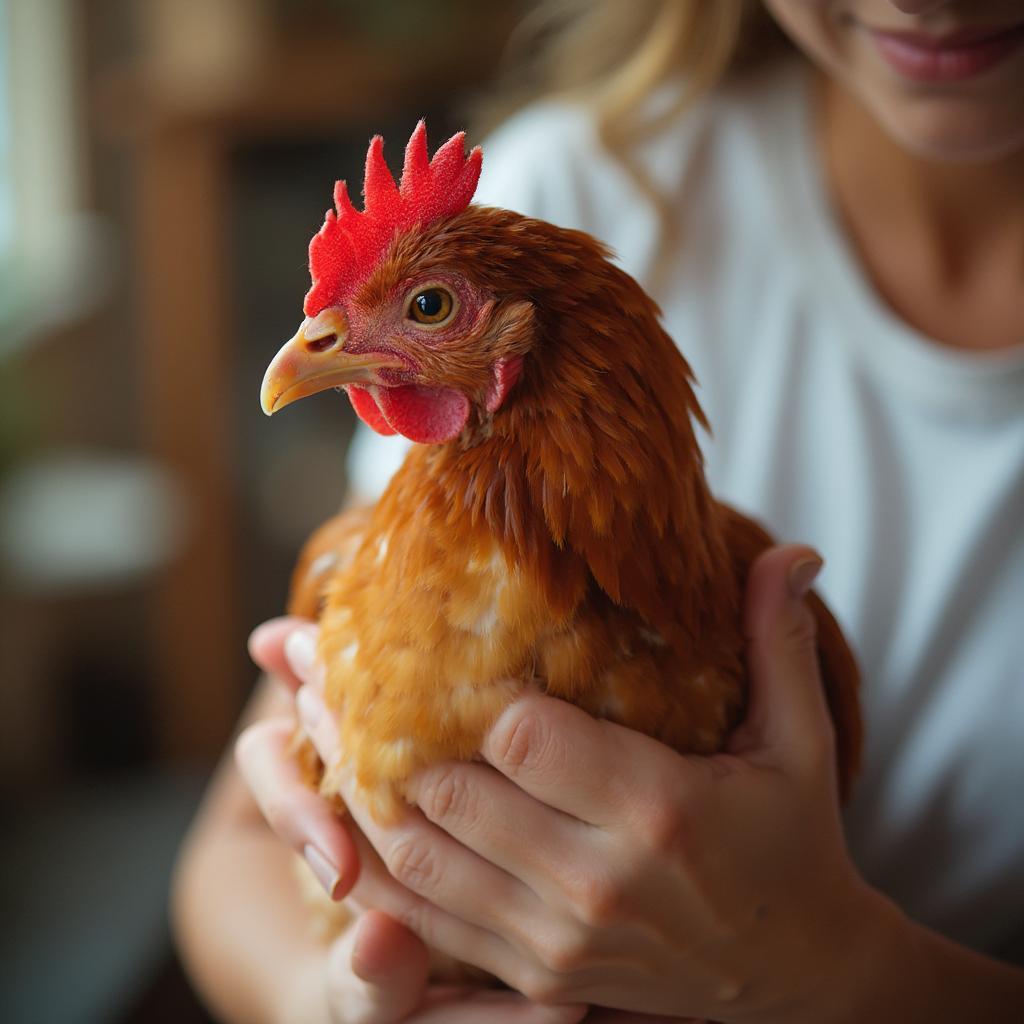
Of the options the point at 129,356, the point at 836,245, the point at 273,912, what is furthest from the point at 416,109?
the point at 273,912

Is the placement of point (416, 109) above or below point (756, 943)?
above

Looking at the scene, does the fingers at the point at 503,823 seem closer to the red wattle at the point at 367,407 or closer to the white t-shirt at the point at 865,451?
the red wattle at the point at 367,407

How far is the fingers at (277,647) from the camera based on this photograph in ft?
3.04

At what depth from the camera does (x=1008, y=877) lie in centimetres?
110

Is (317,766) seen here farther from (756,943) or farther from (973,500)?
(973,500)

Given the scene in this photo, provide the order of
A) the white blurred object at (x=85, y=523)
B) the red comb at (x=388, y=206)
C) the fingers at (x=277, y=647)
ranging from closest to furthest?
the red comb at (x=388, y=206)
the fingers at (x=277, y=647)
the white blurred object at (x=85, y=523)

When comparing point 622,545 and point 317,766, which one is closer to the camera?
point 622,545

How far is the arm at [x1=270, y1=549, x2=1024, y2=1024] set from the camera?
75 centimetres

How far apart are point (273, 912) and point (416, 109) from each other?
3180 millimetres

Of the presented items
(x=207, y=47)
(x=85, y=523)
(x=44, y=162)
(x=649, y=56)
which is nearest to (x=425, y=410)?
(x=649, y=56)

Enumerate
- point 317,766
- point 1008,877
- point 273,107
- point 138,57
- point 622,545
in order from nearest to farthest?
point 622,545
point 317,766
point 1008,877
point 273,107
point 138,57

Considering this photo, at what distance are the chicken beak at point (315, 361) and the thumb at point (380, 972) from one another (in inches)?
16.8

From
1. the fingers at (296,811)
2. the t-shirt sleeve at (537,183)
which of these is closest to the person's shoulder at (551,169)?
the t-shirt sleeve at (537,183)

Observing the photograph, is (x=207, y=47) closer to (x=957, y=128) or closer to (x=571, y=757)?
(x=957, y=128)
